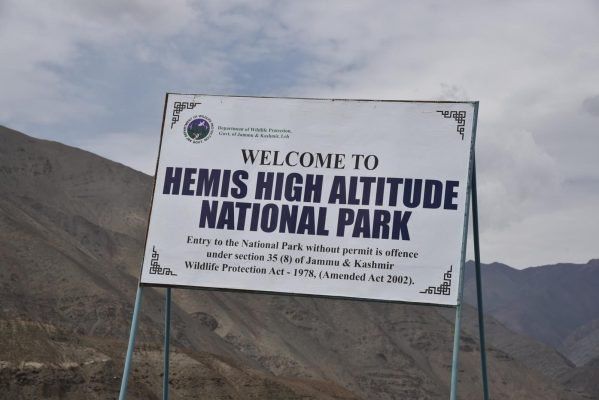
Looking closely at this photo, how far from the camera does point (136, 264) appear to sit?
79250mm

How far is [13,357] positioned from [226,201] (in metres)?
22.7

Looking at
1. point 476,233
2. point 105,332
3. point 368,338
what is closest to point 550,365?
point 368,338

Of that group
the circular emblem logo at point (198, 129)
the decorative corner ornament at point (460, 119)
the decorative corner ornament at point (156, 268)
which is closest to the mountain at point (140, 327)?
the decorative corner ornament at point (156, 268)

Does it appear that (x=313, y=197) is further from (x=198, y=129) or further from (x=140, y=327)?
(x=140, y=327)

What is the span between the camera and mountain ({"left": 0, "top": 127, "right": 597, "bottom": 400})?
37188mm

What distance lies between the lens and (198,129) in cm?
1483

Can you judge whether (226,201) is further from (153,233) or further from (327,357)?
(327,357)

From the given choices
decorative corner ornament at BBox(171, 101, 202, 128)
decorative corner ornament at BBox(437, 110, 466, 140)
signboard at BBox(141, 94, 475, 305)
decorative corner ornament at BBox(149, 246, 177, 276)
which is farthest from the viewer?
decorative corner ornament at BBox(171, 101, 202, 128)

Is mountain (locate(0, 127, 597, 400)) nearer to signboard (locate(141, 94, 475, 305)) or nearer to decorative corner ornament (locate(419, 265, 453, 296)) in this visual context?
signboard (locate(141, 94, 475, 305))

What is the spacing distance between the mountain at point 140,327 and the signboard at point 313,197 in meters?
20.7

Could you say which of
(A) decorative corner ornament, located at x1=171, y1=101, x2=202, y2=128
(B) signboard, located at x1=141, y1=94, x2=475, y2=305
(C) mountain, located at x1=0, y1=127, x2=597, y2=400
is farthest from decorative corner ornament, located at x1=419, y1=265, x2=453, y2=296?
(C) mountain, located at x1=0, y1=127, x2=597, y2=400

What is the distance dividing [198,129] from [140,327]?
4229 cm

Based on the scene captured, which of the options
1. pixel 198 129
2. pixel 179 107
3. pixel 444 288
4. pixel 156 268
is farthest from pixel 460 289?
pixel 179 107

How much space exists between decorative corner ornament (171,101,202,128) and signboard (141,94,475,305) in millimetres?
18
